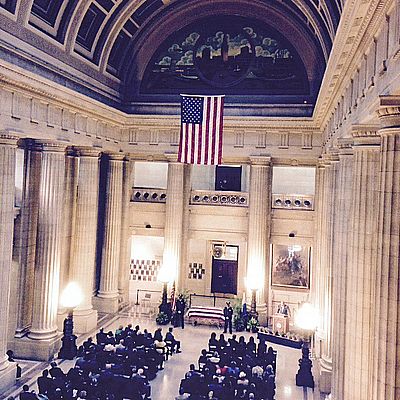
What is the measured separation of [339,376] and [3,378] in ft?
28.3

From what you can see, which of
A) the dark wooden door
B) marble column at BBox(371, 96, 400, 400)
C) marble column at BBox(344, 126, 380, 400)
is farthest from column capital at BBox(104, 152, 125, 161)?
marble column at BBox(371, 96, 400, 400)

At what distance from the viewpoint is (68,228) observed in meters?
20.1

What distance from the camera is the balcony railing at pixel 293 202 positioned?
2203 cm

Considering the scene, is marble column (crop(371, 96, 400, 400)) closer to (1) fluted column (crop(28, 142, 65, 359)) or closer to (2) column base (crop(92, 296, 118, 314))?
(1) fluted column (crop(28, 142, 65, 359))

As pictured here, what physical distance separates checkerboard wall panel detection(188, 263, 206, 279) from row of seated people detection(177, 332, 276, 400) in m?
11.0

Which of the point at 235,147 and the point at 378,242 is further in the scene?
the point at 235,147

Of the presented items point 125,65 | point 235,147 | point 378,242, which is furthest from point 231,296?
point 378,242

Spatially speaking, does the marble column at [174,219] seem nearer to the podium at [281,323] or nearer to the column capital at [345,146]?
the podium at [281,323]

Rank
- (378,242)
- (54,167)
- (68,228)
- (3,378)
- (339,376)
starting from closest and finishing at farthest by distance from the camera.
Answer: (378,242), (339,376), (3,378), (54,167), (68,228)

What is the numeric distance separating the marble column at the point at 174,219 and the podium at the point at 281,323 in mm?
4499

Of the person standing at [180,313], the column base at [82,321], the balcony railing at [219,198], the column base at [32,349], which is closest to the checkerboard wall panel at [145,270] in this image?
the balcony railing at [219,198]

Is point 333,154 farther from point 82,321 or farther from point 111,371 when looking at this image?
point 82,321

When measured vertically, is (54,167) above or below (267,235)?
above

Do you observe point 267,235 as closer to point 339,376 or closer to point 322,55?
point 322,55
